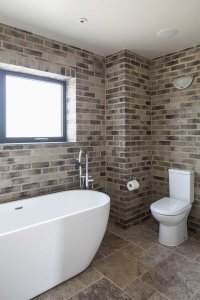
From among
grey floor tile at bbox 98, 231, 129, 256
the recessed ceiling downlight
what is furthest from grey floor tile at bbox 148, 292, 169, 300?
the recessed ceiling downlight

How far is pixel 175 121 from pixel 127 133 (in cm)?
70

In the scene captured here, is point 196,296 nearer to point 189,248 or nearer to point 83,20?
point 189,248

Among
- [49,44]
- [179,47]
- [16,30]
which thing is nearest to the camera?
[16,30]

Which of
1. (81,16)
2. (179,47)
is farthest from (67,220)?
(179,47)

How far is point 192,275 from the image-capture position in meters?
1.98

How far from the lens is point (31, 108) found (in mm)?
2641

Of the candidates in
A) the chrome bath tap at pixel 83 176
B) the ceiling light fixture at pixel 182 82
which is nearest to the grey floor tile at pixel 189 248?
the chrome bath tap at pixel 83 176

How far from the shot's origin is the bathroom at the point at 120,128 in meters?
1.94

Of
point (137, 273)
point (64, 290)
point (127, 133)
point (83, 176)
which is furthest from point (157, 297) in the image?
point (127, 133)

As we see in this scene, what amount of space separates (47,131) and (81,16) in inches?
54.6

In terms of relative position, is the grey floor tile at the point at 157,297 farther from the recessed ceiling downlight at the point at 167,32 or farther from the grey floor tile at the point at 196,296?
the recessed ceiling downlight at the point at 167,32

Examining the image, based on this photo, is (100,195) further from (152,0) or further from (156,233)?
(152,0)

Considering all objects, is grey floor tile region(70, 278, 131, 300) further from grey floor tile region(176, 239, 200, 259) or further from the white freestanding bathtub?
grey floor tile region(176, 239, 200, 259)

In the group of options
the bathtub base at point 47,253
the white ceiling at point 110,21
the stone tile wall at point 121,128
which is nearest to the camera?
the bathtub base at point 47,253
